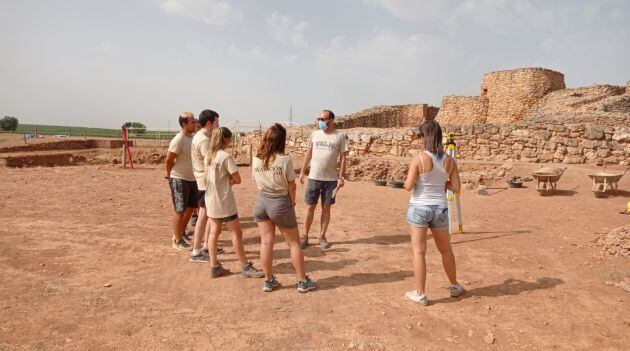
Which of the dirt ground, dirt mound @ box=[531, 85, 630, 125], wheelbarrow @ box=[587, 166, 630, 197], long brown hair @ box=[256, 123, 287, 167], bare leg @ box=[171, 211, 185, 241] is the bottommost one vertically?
the dirt ground

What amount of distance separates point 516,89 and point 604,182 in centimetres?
1574

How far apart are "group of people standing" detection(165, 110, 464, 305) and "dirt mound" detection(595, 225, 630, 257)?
8.50ft

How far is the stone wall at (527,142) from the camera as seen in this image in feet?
38.4

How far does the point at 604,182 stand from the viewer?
8453 mm

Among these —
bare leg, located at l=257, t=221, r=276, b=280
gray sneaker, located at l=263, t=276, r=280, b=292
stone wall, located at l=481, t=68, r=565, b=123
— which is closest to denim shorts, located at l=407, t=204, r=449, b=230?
bare leg, located at l=257, t=221, r=276, b=280

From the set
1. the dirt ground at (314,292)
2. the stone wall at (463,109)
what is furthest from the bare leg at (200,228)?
the stone wall at (463,109)

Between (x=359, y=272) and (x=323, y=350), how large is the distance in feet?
5.35

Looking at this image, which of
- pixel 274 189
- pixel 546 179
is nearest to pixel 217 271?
pixel 274 189

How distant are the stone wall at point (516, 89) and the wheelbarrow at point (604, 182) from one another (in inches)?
590

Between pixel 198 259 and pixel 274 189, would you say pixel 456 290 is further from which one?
pixel 198 259

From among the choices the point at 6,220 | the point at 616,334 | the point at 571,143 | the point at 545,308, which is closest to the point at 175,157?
the point at 6,220

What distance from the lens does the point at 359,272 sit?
436cm

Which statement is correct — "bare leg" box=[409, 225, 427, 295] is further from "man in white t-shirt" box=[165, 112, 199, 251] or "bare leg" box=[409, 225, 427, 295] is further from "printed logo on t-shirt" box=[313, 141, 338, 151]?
"man in white t-shirt" box=[165, 112, 199, 251]

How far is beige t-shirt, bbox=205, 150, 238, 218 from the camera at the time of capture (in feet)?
12.6
